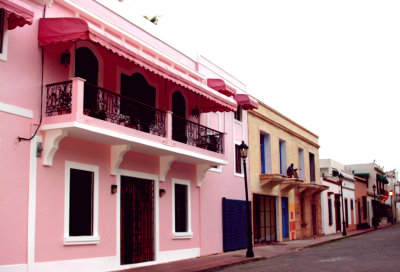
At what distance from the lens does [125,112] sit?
14.1 meters

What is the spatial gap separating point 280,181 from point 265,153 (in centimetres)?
176

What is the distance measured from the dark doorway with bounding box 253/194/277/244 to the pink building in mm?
5727

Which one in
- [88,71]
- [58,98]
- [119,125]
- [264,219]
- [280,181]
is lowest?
[264,219]

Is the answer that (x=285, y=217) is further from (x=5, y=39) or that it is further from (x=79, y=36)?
(x=5, y=39)

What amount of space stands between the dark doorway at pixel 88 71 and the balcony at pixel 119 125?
3 cm

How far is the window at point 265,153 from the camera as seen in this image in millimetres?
25266

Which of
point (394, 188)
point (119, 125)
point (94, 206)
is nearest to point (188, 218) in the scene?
point (94, 206)

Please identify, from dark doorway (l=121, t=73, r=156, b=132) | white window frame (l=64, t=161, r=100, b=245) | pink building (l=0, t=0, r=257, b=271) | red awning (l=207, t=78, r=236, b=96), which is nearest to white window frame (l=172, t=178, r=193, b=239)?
pink building (l=0, t=0, r=257, b=271)

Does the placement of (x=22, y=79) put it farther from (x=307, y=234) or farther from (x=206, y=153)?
(x=307, y=234)

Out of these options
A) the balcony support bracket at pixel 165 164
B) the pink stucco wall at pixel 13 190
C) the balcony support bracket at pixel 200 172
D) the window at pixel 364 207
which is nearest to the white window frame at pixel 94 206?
the pink stucco wall at pixel 13 190

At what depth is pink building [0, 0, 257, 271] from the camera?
426 inches

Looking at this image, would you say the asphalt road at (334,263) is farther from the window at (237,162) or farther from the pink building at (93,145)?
the window at (237,162)

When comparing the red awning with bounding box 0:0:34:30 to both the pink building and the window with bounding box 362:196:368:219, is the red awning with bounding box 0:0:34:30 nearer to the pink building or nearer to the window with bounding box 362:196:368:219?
the pink building

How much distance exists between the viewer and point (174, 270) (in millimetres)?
13516
